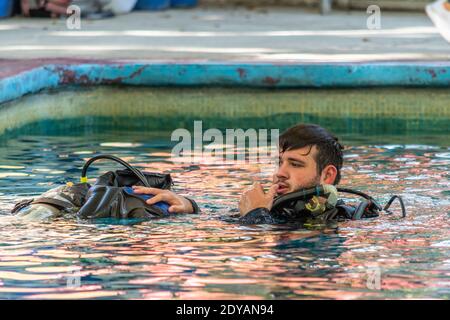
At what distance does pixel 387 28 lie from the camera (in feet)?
37.6

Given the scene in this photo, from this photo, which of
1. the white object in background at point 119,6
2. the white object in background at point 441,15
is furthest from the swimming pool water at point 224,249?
the white object in background at point 119,6

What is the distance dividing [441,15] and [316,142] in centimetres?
648

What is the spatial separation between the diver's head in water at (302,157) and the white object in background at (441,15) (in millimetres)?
5423

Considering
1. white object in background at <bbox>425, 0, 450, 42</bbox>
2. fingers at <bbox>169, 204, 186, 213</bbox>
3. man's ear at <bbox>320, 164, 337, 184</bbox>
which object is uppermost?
white object in background at <bbox>425, 0, 450, 42</bbox>

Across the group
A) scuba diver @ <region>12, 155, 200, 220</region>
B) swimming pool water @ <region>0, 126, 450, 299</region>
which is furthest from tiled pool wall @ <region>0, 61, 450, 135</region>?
scuba diver @ <region>12, 155, 200, 220</region>

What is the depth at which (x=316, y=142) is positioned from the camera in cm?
524

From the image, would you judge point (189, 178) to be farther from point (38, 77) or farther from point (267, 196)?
point (38, 77)

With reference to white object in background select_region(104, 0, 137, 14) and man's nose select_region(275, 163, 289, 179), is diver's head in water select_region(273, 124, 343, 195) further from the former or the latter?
white object in background select_region(104, 0, 137, 14)

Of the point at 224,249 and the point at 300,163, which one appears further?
the point at 300,163

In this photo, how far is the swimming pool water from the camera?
14.0ft

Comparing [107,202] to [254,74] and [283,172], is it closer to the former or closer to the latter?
Answer: [283,172]

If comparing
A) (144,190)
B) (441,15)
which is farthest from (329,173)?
(441,15)

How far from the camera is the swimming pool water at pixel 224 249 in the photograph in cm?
427

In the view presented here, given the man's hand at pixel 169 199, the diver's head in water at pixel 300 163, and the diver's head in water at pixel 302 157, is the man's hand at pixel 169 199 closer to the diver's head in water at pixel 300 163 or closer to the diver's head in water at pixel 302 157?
the diver's head in water at pixel 300 163
